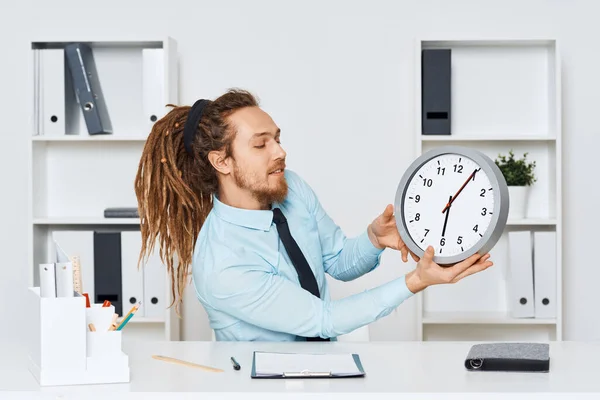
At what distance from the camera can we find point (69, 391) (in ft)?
5.17

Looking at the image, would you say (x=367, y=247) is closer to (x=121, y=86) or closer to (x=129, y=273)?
(x=129, y=273)

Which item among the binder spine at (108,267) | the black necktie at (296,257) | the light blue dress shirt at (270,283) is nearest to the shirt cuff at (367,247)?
the light blue dress shirt at (270,283)

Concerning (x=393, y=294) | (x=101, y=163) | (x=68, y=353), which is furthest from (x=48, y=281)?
(x=101, y=163)

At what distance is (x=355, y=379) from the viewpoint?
1634 millimetres

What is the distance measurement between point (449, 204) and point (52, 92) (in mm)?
2075

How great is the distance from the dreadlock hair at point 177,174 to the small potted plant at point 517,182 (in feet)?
4.79

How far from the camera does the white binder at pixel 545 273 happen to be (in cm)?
338

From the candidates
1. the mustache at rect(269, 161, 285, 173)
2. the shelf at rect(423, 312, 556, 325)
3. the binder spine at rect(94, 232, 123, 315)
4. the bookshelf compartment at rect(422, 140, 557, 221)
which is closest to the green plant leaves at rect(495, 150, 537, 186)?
the bookshelf compartment at rect(422, 140, 557, 221)

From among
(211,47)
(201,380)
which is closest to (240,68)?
(211,47)

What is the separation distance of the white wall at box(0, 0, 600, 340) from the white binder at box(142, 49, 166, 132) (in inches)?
9.8

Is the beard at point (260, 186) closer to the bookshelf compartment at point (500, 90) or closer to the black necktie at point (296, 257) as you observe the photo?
the black necktie at point (296, 257)

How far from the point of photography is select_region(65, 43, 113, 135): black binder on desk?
3.37 metres

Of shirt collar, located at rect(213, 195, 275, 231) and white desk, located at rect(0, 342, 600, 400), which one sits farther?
shirt collar, located at rect(213, 195, 275, 231)

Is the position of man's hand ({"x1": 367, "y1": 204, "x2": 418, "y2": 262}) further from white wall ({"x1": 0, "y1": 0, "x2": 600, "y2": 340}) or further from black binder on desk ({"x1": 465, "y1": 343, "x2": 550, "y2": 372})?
white wall ({"x1": 0, "y1": 0, "x2": 600, "y2": 340})
